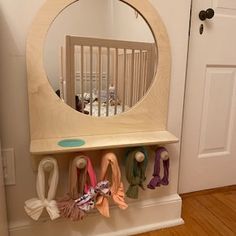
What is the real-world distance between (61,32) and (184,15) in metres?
0.53

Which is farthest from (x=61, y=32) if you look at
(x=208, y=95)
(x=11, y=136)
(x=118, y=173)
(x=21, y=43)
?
(x=208, y=95)

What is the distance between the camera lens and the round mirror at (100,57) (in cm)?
94

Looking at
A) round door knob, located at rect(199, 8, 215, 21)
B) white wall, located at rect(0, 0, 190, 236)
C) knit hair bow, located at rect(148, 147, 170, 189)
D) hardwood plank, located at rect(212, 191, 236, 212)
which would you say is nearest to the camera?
white wall, located at rect(0, 0, 190, 236)

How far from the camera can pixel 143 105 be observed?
3.52ft

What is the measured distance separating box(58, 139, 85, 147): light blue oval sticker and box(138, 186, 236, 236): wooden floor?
563 mm

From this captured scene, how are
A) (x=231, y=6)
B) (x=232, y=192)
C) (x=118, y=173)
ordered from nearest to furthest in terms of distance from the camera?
(x=118, y=173)
(x=231, y=6)
(x=232, y=192)

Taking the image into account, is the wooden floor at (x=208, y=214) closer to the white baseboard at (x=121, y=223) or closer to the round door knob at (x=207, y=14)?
the white baseboard at (x=121, y=223)

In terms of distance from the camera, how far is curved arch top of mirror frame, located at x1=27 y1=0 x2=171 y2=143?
890 mm

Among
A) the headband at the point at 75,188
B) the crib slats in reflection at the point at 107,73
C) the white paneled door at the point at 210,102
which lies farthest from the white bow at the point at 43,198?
the white paneled door at the point at 210,102

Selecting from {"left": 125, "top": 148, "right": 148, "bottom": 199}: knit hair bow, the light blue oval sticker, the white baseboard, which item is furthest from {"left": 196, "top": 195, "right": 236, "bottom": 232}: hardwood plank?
the light blue oval sticker

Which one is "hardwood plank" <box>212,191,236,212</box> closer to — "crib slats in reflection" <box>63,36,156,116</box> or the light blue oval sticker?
"crib slats in reflection" <box>63,36,156,116</box>

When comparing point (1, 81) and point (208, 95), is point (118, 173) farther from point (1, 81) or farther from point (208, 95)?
point (208, 95)

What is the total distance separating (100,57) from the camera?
3.28ft

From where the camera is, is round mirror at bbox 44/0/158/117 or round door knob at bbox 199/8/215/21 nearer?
round mirror at bbox 44/0/158/117
